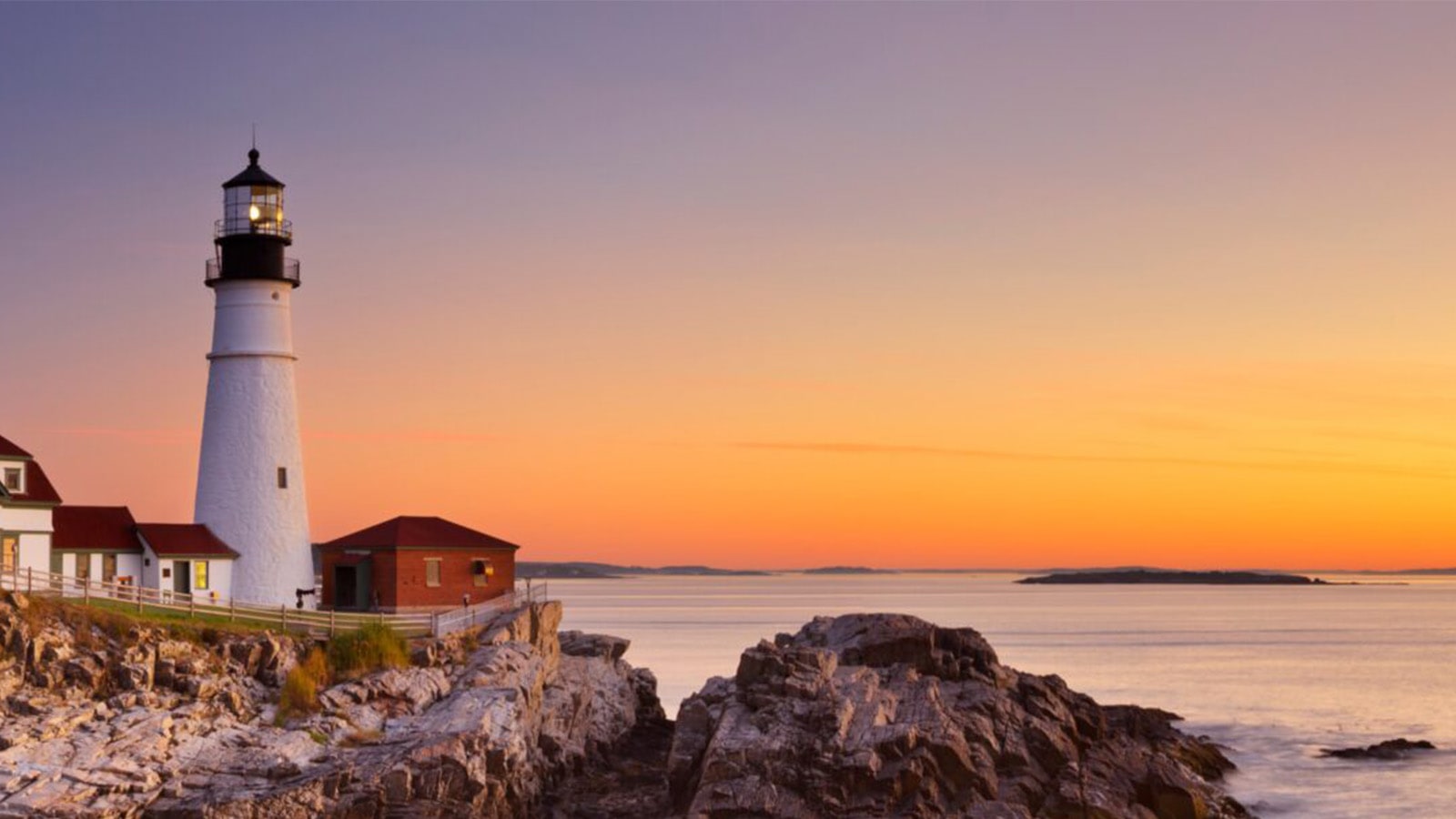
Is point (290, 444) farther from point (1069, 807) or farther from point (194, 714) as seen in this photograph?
point (1069, 807)

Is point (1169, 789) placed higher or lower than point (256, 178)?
lower

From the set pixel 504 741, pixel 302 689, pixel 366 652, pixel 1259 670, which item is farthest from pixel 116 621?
pixel 1259 670

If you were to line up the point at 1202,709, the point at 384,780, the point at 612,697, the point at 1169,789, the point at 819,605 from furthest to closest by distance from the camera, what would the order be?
the point at 819,605 < the point at 1202,709 < the point at 612,697 < the point at 1169,789 < the point at 384,780

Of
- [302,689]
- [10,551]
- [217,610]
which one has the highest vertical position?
[10,551]

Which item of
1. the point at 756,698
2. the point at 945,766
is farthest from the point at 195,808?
the point at 945,766

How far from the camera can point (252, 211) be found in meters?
44.8

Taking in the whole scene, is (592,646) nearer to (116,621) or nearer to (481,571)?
(481,571)

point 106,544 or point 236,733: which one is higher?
point 106,544

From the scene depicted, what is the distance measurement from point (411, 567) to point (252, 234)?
35.0ft

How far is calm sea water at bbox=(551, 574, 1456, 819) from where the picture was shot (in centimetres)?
4381

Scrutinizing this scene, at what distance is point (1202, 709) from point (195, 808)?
43.7m

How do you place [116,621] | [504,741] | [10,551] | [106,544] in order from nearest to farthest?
[504,741]
[116,621]
[10,551]
[106,544]

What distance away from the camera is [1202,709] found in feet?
200

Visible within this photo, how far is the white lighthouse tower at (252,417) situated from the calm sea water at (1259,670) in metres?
18.5
